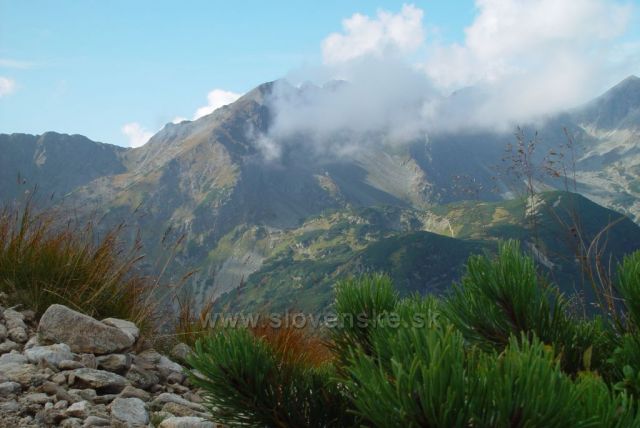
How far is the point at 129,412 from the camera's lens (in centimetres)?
374

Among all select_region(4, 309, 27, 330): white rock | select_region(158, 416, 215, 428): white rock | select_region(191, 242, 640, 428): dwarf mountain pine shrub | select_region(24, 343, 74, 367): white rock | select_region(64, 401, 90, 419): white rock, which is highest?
select_region(191, 242, 640, 428): dwarf mountain pine shrub

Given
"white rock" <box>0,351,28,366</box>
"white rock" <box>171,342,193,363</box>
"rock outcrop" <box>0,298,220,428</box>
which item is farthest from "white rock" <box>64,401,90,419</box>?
"white rock" <box>171,342,193,363</box>

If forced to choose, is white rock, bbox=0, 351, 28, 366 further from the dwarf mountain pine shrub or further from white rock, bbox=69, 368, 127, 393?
the dwarf mountain pine shrub

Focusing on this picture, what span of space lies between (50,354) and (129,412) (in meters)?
1.05

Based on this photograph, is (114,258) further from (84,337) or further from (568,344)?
(568,344)


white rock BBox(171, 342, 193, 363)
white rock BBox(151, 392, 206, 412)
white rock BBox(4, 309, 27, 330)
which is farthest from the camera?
white rock BBox(171, 342, 193, 363)

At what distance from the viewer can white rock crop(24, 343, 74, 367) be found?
4262mm

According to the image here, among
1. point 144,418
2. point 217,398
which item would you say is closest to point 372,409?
point 217,398

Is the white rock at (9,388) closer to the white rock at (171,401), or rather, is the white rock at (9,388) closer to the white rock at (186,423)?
the white rock at (171,401)

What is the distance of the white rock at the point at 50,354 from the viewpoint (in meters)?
4.26

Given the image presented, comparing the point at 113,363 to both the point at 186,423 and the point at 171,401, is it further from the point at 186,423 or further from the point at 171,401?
the point at 186,423

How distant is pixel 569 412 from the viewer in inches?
44.6

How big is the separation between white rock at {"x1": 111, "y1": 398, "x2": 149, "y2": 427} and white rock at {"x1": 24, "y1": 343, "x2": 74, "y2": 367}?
2.74ft

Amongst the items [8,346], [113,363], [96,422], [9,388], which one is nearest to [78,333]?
[113,363]
